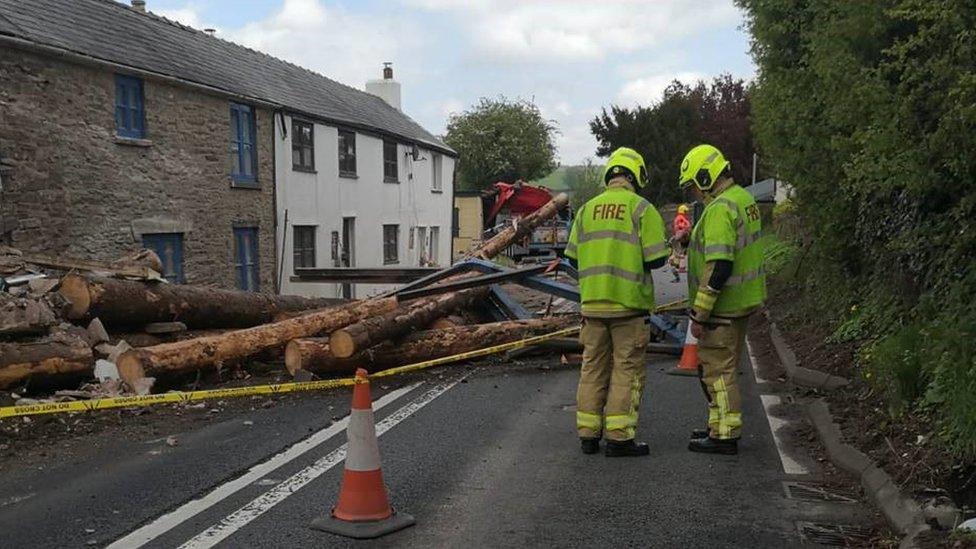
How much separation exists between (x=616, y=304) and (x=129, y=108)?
12701 millimetres

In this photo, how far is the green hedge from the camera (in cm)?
541

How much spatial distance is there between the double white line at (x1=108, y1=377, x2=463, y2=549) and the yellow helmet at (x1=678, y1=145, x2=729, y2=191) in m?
3.05

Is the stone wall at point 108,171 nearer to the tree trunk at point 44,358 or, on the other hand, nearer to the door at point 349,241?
the door at point 349,241

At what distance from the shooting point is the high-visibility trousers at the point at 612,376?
619 cm

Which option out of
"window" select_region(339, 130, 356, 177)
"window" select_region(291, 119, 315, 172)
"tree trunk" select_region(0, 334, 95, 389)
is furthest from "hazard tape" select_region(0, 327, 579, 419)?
"window" select_region(339, 130, 356, 177)

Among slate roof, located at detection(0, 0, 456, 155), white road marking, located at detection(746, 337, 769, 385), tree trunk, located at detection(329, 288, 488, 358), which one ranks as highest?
slate roof, located at detection(0, 0, 456, 155)

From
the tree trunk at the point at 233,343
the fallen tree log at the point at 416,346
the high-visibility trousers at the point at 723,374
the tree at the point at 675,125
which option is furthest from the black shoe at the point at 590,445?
the tree at the point at 675,125

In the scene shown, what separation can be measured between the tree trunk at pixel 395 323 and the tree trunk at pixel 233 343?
0.32 metres

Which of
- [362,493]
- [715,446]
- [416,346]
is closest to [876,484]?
[715,446]

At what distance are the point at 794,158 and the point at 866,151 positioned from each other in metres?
4.60

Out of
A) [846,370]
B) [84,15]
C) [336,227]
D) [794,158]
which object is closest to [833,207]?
[794,158]

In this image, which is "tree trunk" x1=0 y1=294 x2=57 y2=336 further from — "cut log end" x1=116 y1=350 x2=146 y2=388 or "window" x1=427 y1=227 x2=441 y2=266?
"window" x1=427 y1=227 x2=441 y2=266

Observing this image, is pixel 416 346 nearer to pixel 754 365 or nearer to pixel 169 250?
pixel 754 365

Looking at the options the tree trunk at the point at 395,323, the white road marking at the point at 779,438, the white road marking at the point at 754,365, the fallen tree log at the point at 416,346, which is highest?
the tree trunk at the point at 395,323
